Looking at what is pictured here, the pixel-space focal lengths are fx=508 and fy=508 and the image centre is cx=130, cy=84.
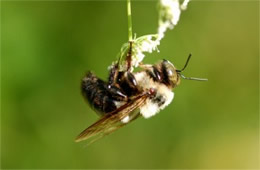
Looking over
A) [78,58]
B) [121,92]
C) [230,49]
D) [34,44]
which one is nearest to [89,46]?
[78,58]

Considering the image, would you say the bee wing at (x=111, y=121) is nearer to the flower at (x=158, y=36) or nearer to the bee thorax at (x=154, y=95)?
the bee thorax at (x=154, y=95)

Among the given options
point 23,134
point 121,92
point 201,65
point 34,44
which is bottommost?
point 121,92

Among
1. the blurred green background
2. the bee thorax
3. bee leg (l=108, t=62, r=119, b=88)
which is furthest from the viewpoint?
the blurred green background

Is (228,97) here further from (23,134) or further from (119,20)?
(23,134)

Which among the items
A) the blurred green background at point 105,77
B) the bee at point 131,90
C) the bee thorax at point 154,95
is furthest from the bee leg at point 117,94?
the blurred green background at point 105,77

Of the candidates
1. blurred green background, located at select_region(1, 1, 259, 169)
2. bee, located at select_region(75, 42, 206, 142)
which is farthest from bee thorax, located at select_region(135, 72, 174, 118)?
blurred green background, located at select_region(1, 1, 259, 169)

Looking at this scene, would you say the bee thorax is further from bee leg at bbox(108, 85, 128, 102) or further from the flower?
the flower
